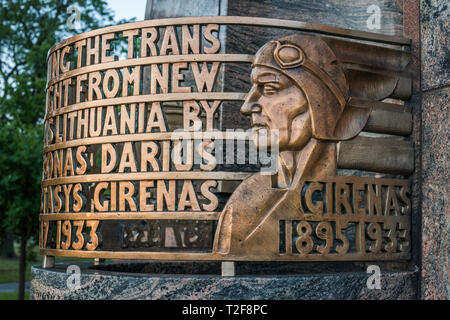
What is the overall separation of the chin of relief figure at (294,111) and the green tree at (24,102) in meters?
5.37

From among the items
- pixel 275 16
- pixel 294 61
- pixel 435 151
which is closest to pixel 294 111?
pixel 294 61

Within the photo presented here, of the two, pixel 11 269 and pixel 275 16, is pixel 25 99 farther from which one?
pixel 275 16

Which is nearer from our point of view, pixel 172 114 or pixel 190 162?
pixel 190 162

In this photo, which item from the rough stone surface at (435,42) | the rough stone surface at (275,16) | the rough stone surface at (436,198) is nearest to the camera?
the rough stone surface at (436,198)

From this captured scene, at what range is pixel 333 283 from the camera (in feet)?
13.8

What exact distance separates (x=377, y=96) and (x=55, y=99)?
121 inches

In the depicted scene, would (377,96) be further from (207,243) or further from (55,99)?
(55,99)

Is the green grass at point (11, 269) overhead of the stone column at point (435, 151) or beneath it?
beneath

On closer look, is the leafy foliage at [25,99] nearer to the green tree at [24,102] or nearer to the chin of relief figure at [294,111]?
the green tree at [24,102]

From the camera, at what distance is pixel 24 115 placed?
17.2 metres

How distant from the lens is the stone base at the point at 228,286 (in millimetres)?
4035

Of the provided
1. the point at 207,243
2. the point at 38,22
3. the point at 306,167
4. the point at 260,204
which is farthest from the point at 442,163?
the point at 38,22

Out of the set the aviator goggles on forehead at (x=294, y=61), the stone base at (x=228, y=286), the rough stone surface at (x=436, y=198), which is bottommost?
the stone base at (x=228, y=286)

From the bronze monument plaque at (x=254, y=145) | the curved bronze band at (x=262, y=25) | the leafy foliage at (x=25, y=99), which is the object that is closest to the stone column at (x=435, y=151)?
the bronze monument plaque at (x=254, y=145)
